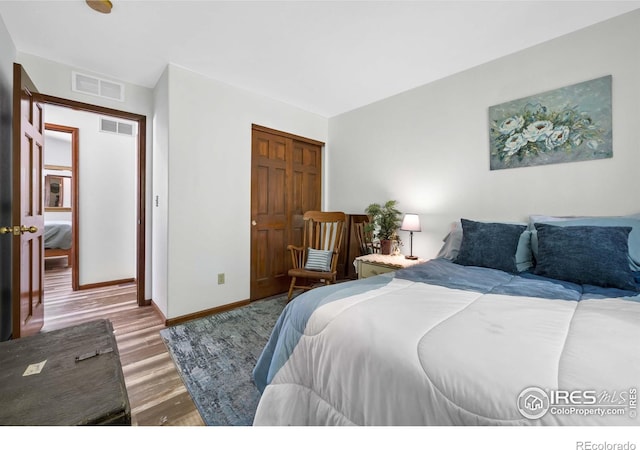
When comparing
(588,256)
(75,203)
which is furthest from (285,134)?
(588,256)

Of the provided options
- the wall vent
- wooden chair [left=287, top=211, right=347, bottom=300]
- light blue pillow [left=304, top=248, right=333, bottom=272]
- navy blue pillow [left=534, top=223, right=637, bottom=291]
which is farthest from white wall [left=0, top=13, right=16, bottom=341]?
navy blue pillow [left=534, top=223, right=637, bottom=291]

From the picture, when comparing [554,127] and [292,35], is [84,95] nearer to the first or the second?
[292,35]

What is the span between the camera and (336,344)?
983 mm

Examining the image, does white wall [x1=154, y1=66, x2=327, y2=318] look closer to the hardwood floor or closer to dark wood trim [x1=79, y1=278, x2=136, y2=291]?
Answer: the hardwood floor

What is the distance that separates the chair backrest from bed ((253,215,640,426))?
1556mm

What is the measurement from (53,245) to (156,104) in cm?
371

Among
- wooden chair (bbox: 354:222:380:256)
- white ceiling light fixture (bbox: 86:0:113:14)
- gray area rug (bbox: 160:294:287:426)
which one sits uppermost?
white ceiling light fixture (bbox: 86:0:113:14)

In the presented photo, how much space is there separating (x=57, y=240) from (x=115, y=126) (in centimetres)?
266

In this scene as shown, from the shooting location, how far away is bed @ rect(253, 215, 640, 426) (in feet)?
2.02

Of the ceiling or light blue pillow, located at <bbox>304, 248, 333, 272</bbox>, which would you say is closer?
the ceiling

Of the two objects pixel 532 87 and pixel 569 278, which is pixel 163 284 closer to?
pixel 569 278

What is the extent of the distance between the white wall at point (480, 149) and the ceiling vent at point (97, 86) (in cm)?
267

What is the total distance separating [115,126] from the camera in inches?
140

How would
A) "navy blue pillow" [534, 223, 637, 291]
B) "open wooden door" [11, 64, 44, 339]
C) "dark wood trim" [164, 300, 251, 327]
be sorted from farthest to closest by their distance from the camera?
"dark wood trim" [164, 300, 251, 327]
"open wooden door" [11, 64, 44, 339]
"navy blue pillow" [534, 223, 637, 291]
